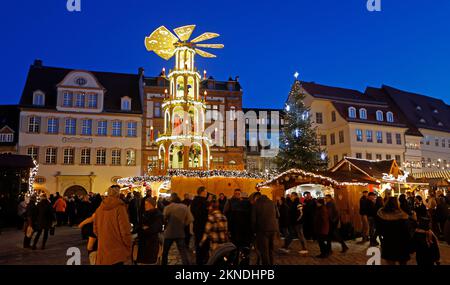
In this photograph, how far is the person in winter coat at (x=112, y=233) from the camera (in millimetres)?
6125

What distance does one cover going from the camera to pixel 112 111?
38.8 meters

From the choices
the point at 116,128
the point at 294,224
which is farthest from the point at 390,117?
the point at 294,224

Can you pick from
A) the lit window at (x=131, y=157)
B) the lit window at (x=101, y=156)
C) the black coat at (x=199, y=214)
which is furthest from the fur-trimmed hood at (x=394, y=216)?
the lit window at (x=101, y=156)

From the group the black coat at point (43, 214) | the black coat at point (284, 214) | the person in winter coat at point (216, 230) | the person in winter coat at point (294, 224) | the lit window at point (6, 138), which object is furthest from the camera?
the lit window at point (6, 138)

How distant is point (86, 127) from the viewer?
125ft

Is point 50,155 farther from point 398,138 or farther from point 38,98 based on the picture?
point 398,138

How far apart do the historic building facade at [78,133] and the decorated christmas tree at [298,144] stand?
1513 cm

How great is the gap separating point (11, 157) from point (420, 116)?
4293cm

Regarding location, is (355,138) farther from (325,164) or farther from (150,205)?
(150,205)

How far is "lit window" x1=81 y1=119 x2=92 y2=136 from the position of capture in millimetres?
37969

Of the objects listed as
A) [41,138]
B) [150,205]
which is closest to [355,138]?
[41,138]

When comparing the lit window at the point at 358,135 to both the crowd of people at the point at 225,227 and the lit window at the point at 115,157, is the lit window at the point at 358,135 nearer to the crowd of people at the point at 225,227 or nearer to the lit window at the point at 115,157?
the lit window at the point at 115,157

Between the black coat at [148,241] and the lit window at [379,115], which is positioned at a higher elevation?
the lit window at [379,115]

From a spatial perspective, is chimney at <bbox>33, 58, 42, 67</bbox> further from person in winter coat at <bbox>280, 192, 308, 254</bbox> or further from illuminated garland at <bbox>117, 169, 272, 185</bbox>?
person in winter coat at <bbox>280, 192, 308, 254</bbox>
